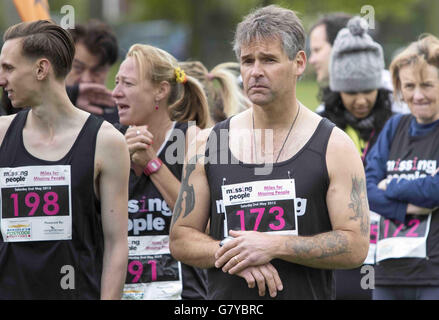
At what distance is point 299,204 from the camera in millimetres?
4078

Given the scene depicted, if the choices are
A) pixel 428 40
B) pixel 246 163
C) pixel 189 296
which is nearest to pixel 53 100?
pixel 246 163

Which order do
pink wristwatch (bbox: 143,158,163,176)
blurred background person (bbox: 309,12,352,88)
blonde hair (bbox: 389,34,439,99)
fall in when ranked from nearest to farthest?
pink wristwatch (bbox: 143,158,163,176)
blonde hair (bbox: 389,34,439,99)
blurred background person (bbox: 309,12,352,88)

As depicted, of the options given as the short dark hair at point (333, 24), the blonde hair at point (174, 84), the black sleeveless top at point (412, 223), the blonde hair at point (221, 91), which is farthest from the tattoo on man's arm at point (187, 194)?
the short dark hair at point (333, 24)

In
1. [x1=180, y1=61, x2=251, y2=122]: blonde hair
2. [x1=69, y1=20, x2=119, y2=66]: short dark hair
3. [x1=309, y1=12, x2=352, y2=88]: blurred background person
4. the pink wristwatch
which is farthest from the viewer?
[x1=309, y1=12, x2=352, y2=88]: blurred background person

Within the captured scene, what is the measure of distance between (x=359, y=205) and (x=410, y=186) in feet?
5.07

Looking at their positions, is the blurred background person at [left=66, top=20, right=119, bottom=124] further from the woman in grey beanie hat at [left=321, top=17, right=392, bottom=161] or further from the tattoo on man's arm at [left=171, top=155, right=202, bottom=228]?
the tattoo on man's arm at [left=171, top=155, right=202, bottom=228]

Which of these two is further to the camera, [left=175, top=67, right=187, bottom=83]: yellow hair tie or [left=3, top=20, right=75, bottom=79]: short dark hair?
[left=175, top=67, right=187, bottom=83]: yellow hair tie

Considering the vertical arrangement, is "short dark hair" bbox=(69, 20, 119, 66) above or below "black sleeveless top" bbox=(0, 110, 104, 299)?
above

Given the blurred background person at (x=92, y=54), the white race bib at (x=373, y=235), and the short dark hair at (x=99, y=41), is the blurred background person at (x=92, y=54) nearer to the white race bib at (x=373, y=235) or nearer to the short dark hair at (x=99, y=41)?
the short dark hair at (x=99, y=41)

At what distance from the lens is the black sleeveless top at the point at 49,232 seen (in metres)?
4.12

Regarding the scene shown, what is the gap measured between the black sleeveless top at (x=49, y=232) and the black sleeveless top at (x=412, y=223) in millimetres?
2425

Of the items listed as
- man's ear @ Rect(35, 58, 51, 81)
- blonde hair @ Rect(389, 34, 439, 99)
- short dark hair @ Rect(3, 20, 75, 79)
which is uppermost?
blonde hair @ Rect(389, 34, 439, 99)

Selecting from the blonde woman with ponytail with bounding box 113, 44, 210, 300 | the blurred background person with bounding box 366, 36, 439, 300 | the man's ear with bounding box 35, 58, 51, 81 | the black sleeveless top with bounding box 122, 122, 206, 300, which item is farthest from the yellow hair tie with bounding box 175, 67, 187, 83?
the blurred background person with bounding box 366, 36, 439, 300

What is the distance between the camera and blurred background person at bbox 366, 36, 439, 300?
18.2 feet
